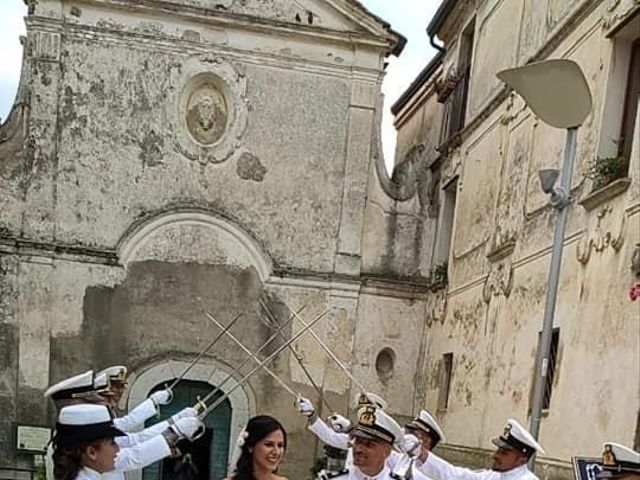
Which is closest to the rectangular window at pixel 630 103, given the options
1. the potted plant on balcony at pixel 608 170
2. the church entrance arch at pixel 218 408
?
the potted plant on balcony at pixel 608 170

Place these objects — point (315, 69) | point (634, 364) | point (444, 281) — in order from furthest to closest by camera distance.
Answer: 1. point (315, 69)
2. point (444, 281)
3. point (634, 364)

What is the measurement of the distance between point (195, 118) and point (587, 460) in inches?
442

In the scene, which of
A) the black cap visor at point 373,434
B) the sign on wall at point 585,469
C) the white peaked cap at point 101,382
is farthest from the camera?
the white peaked cap at point 101,382

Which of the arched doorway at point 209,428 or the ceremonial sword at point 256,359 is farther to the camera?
the arched doorway at point 209,428

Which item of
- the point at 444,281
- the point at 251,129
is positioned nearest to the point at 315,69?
the point at 251,129

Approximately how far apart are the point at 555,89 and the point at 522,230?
4.55 m

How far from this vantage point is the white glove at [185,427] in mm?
5844

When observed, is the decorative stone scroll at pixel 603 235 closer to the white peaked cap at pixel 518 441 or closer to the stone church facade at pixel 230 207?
the white peaked cap at pixel 518 441

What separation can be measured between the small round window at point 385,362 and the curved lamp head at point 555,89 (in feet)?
31.4

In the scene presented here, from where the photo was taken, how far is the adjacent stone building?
760 centimetres

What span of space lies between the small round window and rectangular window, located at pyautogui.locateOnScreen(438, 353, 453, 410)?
1.54m

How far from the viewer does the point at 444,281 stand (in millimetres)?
14352

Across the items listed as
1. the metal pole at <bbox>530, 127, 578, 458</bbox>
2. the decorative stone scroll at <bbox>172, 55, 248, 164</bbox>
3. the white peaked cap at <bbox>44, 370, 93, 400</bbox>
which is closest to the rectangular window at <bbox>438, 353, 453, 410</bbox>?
the decorative stone scroll at <bbox>172, 55, 248, 164</bbox>

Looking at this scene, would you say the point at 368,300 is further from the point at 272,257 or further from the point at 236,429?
the point at 236,429
